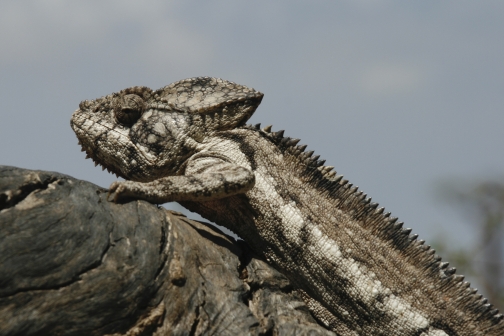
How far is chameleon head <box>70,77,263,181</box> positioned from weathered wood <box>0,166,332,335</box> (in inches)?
43.1

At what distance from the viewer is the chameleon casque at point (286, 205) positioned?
19.4 ft

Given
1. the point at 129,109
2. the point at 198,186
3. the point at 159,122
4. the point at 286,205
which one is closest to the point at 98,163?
the point at 129,109

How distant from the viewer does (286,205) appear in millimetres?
6141

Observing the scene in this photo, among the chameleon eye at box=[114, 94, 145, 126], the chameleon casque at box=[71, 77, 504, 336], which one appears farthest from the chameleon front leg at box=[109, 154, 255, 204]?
the chameleon eye at box=[114, 94, 145, 126]

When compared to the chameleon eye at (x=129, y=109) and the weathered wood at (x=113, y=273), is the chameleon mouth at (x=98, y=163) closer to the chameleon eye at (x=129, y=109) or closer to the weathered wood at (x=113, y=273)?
the chameleon eye at (x=129, y=109)

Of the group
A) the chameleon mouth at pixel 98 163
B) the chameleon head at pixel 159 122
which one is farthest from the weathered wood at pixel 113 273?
the chameleon mouth at pixel 98 163

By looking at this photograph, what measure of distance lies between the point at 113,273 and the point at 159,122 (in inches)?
90.4

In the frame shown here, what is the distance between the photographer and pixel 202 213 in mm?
6473

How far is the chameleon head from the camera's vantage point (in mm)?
6781

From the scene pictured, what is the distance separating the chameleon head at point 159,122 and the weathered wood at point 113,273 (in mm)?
1095

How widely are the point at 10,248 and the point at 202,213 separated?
2.28 meters

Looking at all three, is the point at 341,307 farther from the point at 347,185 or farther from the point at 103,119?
the point at 103,119

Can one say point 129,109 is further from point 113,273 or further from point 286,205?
point 113,273

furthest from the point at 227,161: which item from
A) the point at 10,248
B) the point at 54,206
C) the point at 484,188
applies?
the point at 484,188
